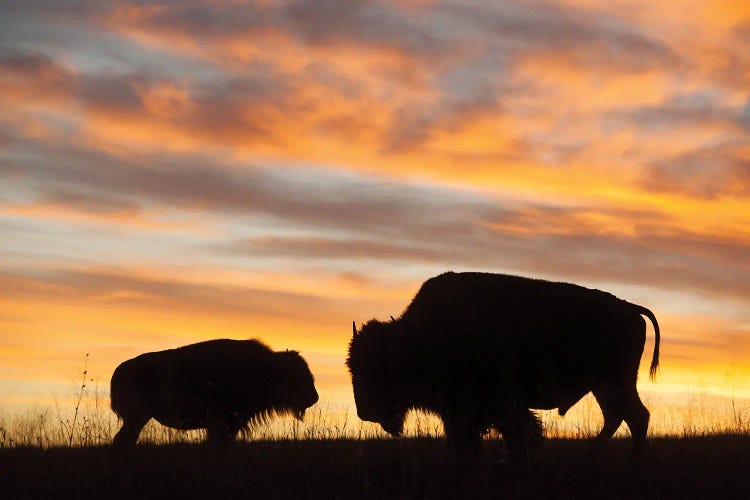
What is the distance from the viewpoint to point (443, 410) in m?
9.70

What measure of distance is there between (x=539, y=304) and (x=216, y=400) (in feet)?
17.0

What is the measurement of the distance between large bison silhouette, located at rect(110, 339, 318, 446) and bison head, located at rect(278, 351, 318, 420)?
14 mm

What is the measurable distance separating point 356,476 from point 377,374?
9.45ft

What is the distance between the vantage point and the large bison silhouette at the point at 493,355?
32.1 feet

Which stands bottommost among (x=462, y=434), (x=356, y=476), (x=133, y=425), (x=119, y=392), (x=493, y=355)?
(x=356, y=476)

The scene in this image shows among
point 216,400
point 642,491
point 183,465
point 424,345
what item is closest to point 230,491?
point 183,465

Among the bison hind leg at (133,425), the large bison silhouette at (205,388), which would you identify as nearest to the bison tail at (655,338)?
the large bison silhouette at (205,388)

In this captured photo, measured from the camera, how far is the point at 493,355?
389 inches

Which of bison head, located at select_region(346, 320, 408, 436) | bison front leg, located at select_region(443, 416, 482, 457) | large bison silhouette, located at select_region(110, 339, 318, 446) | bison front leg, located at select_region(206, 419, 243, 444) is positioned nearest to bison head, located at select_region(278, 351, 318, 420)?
large bison silhouette, located at select_region(110, 339, 318, 446)

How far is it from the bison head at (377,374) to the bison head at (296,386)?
362 centimetres

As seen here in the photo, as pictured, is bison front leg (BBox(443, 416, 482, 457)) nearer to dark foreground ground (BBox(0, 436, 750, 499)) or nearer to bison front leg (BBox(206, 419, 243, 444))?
dark foreground ground (BBox(0, 436, 750, 499))

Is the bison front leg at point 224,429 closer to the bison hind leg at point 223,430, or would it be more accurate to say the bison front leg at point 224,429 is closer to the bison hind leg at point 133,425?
the bison hind leg at point 223,430

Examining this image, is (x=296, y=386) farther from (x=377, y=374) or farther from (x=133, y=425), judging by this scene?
(x=377, y=374)

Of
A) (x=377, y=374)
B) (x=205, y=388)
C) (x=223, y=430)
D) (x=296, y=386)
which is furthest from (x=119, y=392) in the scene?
(x=377, y=374)
